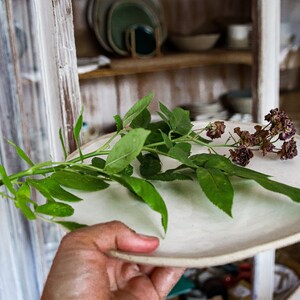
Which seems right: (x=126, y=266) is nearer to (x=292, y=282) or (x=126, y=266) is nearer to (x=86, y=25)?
(x=292, y=282)

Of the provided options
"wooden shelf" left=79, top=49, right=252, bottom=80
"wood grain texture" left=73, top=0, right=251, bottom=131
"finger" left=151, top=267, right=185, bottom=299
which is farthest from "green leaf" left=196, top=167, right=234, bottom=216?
"wood grain texture" left=73, top=0, right=251, bottom=131

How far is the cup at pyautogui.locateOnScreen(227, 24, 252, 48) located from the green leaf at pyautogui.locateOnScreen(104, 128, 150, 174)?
1.45 meters

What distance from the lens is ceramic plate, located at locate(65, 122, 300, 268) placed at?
434 millimetres

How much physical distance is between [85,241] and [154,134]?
172mm

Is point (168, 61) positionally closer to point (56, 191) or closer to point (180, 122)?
point (180, 122)

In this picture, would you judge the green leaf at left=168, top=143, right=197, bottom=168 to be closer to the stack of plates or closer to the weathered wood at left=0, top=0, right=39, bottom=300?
the weathered wood at left=0, top=0, right=39, bottom=300

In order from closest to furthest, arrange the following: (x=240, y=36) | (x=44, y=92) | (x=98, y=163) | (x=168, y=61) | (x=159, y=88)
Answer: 1. (x=98, y=163)
2. (x=44, y=92)
3. (x=168, y=61)
4. (x=240, y=36)
5. (x=159, y=88)

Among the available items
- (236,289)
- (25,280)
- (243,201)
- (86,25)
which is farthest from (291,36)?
(243,201)

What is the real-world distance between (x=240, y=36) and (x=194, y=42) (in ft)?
0.58

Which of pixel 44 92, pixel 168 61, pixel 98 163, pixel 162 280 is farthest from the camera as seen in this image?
pixel 168 61

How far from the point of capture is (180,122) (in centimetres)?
62

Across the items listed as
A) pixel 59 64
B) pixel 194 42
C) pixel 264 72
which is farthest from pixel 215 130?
pixel 194 42

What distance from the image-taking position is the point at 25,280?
1080 mm

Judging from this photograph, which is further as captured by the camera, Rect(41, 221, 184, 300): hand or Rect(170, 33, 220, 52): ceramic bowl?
Rect(170, 33, 220, 52): ceramic bowl
